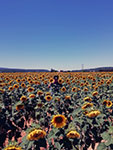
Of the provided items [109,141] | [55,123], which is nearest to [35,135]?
[55,123]

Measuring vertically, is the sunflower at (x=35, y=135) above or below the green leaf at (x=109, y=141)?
above

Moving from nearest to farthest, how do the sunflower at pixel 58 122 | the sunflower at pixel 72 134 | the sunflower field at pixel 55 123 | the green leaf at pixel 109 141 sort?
the green leaf at pixel 109 141
the sunflower field at pixel 55 123
the sunflower at pixel 72 134
the sunflower at pixel 58 122

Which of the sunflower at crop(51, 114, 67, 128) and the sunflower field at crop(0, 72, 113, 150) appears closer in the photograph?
the sunflower field at crop(0, 72, 113, 150)

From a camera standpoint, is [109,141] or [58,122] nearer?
[109,141]

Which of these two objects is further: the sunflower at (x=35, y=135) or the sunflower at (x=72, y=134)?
the sunflower at (x=72, y=134)

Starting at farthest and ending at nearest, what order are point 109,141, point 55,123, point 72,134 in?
point 55,123, point 72,134, point 109,141

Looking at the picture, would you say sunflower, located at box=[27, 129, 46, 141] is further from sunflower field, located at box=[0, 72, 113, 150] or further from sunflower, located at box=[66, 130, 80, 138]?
sunflower, located at box=[66, 130, 80, 138]

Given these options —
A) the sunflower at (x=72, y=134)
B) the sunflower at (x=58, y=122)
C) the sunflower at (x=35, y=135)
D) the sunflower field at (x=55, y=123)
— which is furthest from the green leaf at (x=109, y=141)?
the sunflower at (x=35, y=135)

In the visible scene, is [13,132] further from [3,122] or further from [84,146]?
[84,146]

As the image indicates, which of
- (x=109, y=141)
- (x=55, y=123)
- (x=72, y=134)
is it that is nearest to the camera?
(x=109, y=141)

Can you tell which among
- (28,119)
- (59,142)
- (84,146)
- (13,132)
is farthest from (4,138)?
(59,142)

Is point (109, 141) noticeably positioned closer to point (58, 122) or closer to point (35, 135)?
point (58, 122)

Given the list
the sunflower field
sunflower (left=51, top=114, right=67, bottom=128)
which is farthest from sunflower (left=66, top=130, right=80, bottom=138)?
sunflower (left=51, top=114, right=67, bottom=128)

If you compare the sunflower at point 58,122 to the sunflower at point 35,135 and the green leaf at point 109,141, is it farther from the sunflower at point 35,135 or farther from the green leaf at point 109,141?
the green leaf at point 109,141
